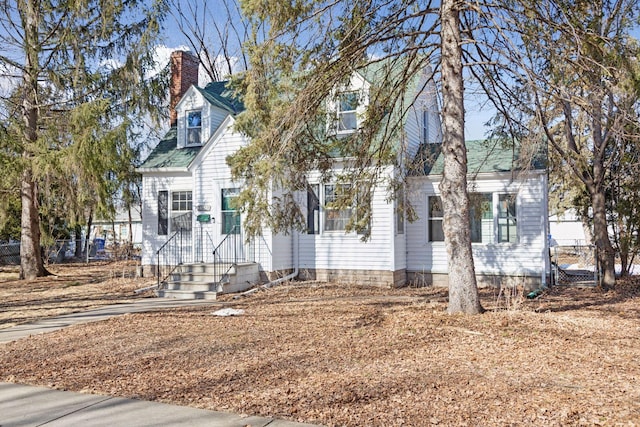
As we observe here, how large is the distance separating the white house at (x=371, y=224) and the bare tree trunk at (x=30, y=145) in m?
4.11

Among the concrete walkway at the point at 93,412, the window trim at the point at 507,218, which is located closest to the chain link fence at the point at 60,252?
the window trim at the point at 507,218

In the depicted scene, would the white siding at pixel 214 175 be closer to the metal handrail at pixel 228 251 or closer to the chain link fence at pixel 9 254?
the metal handrail at pixel 228 251

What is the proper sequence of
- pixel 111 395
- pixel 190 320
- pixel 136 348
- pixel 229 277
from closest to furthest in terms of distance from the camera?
pixel 111 395 → pixel 136 348 → pixel 190 320 → pixel 229 277

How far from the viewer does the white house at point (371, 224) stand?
14206 mm

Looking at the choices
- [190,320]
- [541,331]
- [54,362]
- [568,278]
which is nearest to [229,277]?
[190,320]

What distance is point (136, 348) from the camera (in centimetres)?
714

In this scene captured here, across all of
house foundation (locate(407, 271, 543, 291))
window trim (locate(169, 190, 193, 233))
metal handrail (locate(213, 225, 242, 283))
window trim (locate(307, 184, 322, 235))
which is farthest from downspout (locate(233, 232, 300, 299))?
window trim (locate(169, 190, 193, 233))

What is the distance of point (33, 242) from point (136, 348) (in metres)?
13.3

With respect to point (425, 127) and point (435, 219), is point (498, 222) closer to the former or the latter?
point (435, 219)

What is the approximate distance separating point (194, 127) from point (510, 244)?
1114cm

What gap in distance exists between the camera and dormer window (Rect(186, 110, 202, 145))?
17.7m

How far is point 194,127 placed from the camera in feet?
58.1

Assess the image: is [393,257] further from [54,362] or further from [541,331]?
[54,362]

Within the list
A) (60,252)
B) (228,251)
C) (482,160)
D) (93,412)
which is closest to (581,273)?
(482,160)
